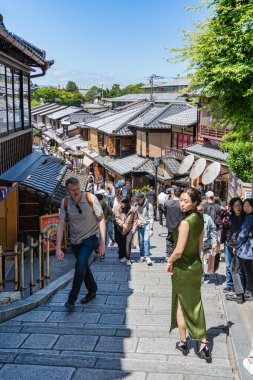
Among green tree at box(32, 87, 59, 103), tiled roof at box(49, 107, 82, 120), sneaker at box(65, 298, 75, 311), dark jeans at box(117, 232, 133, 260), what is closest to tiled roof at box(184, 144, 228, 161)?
dark jeans at box(117, 232, 133, 260)

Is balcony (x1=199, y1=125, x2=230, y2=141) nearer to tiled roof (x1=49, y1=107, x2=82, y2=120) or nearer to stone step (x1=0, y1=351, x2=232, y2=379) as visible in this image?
stone step (x1=0, y1=351, x2=232, y2=379)

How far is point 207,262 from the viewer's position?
873cm

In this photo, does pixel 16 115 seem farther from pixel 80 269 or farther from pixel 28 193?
pixel 80 269

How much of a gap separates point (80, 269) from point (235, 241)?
2.65 meters

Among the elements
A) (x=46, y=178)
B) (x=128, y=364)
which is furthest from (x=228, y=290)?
(x=46, y=178)

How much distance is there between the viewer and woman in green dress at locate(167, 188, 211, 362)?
4801mm

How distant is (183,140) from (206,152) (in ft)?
22.2

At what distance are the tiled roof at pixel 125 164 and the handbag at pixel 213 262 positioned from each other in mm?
24851

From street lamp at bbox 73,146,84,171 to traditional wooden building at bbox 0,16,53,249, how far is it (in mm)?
29135

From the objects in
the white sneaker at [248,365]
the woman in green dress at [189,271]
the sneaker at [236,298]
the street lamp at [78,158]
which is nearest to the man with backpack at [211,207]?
the sneaker at [236,298]

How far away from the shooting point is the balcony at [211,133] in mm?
25234

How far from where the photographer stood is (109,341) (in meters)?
5.30

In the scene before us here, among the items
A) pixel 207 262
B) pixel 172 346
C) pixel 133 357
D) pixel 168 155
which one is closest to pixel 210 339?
pixel 172 346

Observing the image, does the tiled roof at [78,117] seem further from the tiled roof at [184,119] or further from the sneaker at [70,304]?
the sneaker at [70,304]
